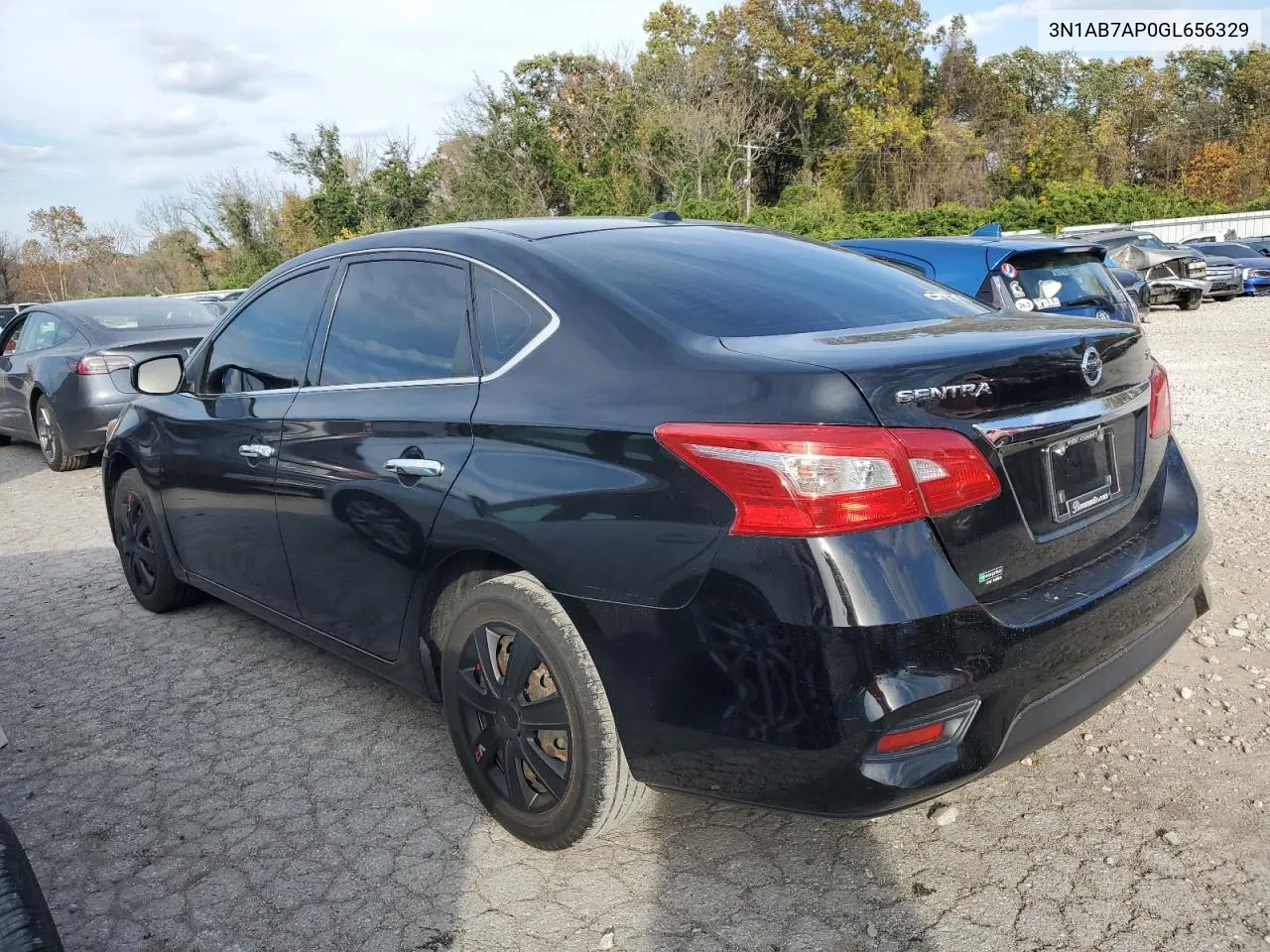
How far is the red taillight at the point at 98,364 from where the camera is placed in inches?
345

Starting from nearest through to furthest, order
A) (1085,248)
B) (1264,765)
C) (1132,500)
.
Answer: (1132,500) → (1264,765) → (1085,248)

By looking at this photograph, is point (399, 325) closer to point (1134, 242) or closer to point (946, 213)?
point (1134, 242)

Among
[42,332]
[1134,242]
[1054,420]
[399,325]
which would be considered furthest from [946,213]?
[1054,420]

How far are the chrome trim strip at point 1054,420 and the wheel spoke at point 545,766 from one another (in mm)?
1338

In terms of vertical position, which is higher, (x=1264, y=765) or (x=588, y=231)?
(x=588, y=231)

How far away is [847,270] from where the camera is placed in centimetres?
327

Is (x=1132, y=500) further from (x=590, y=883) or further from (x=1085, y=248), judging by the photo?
(x=1085, y=248)

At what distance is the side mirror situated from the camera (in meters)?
4.41

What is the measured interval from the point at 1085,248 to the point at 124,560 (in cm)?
640

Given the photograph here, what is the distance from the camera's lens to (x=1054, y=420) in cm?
237

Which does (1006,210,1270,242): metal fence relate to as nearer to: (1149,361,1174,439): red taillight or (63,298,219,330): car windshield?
(63,298,219,330): car windshield

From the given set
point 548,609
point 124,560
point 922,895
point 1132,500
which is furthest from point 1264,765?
point 124,560

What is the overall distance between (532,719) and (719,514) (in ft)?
2.79

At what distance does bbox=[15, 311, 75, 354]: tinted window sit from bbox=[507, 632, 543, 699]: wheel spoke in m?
8.16
